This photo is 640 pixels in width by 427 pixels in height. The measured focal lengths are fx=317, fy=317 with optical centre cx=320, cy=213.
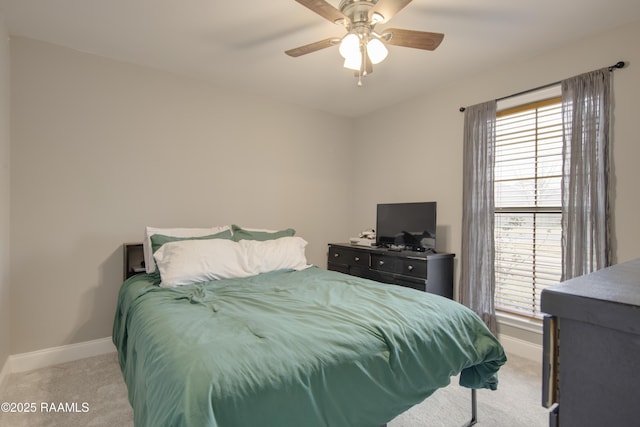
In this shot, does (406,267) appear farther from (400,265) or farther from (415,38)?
(415,38)

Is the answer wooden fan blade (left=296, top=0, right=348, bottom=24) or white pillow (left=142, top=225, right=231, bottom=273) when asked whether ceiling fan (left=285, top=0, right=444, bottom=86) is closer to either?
wooden fan blade (left=296, top=0, right=348, bottom=24)

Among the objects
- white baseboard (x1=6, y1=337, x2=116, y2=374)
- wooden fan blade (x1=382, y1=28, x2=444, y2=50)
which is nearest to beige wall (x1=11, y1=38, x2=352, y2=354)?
white baseboard (x1=6, y1=337, x2=116, y2=374)

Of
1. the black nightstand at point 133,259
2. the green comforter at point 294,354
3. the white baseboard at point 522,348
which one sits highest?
the black nightstand at point 133,259

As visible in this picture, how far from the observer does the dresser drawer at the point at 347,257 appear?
3.47m

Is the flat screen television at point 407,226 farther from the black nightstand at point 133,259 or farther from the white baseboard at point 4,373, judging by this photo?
the white baseboard at point 4,373

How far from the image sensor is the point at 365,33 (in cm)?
192

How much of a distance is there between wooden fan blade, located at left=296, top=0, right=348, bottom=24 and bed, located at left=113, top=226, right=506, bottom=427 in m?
1.59

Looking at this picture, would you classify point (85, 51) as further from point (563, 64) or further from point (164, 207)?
point (563, 64)

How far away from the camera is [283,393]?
1.04 m

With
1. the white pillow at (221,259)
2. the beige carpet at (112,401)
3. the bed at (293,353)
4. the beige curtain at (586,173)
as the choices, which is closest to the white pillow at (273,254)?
the white pillow at (221,259)

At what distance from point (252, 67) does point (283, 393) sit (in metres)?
2.77

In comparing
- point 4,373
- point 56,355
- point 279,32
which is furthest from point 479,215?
point 4,373

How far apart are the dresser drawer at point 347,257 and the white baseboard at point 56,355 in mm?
2351

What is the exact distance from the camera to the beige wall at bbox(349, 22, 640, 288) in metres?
2.20
